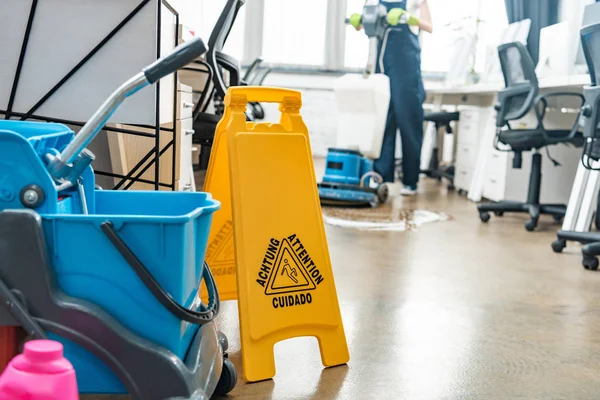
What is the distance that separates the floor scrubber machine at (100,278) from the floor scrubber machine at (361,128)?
3.32 meters

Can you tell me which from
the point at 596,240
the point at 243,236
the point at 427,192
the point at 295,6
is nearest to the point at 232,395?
the point at 243,236

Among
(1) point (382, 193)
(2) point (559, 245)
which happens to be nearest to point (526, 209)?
(2) point (559, 245)

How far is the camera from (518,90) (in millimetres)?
3854

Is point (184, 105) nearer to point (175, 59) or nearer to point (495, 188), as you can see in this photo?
point (175, 59)

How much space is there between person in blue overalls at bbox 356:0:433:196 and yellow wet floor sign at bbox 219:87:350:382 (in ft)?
10.4

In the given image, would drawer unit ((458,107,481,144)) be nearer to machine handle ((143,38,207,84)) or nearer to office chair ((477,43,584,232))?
office chair ((477,43,584,232))

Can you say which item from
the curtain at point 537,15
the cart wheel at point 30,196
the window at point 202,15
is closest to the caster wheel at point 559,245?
the window at point 202,15

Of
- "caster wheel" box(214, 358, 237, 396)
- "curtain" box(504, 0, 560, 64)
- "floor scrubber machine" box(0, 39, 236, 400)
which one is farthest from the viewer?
"curtain" box(504, 0, 560, 64)

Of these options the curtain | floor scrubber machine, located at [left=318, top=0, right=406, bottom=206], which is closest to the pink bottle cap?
floor scrubber machine, located at [left=318, top=0, right=406, bottom=206]

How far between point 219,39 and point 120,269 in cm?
164

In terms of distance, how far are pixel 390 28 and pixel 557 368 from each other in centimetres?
339

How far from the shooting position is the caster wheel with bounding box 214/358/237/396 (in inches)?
49.9

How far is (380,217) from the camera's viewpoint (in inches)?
155

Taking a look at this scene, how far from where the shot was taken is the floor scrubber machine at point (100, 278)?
3.07 feet
